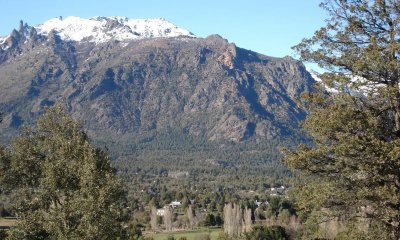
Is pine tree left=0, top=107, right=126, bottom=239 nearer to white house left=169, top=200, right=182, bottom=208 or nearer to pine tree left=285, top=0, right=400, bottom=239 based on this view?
pine tree left=285, top=0, right=400, bottom=239

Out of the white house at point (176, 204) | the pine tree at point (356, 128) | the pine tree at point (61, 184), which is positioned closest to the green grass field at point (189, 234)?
the white house at point (176, 204)

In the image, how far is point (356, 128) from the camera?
14578 millimetres

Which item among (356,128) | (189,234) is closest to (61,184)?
(356,128)

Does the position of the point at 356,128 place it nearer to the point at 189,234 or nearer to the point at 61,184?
the point at 61,184

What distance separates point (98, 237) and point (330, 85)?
11.6m

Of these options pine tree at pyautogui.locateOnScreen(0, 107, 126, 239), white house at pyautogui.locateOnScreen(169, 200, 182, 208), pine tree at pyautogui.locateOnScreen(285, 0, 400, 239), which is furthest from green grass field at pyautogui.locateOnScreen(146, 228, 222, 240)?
pine tree at pyautogui.locateOnScreen(285, 0, 400, 239)

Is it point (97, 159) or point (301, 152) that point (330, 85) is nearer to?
point (301, 152)

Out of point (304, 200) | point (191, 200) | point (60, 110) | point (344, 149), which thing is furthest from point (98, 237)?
point (191, 200)

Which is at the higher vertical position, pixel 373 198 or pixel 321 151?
pixel 321 151

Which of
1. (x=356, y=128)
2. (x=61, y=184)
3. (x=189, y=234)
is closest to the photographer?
(x=356, y=128)

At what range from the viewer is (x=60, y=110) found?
24.1m

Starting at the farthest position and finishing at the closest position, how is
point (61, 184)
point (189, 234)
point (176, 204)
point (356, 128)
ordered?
point (176, 204) → point (189, 234) → point (61, 184) → point (356, 128)

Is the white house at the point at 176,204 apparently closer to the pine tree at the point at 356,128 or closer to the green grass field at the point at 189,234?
the green grass field at the point at 189,234

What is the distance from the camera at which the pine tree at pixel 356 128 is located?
46.5 ft
